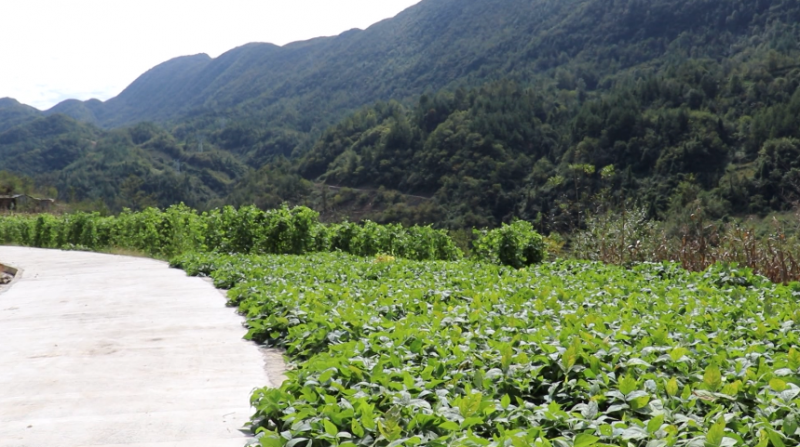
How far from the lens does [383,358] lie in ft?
9.51

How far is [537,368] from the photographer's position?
263 cm

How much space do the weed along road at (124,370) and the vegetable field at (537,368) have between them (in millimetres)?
284

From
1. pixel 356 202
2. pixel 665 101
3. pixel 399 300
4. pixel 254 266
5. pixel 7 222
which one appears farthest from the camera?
pixel 356 202

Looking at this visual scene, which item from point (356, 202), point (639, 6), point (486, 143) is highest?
point (639, 6)

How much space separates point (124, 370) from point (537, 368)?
7.25 feet

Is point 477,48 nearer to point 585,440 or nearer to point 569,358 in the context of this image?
point 569,358

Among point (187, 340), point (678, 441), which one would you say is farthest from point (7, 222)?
point (678, 441)

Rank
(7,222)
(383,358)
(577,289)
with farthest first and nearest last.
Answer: (7,222) → (577,289) → (383,358)

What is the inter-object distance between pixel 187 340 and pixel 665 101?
58.8 meters

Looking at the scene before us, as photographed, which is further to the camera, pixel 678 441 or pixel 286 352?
pixel 286 352

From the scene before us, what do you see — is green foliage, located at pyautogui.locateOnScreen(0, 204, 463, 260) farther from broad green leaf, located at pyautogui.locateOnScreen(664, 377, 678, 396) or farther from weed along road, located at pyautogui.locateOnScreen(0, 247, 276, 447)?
broad green leaf, located at pyautogui.locateOnScreen(664, 377, 678, 396)

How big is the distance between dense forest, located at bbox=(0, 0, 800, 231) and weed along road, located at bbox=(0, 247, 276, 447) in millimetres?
7107

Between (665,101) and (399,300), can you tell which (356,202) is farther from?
(399,300)

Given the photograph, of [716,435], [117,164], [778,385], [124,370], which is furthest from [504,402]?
[117,164]
